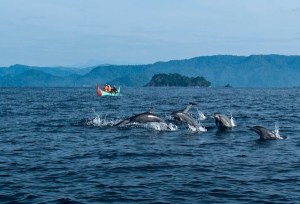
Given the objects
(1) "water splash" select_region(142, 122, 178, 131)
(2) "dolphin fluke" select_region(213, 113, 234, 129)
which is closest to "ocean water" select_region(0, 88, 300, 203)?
(1) "water splash" select_region(142, 122, 178, 131)

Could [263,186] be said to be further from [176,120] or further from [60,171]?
[176,120]

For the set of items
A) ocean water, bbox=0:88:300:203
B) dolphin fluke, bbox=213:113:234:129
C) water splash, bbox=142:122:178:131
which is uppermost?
A: dolphin fluke, bbox=213:113:234:129

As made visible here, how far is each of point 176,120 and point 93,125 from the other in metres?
6.37

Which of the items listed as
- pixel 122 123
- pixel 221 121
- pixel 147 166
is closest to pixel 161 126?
pixel 122 123

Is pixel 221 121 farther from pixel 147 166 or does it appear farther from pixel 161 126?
pixel 147 166

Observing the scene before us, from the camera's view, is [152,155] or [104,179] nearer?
[104,179]

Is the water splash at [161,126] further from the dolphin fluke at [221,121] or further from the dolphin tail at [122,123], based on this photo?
the dolphin fluke at [221,121]

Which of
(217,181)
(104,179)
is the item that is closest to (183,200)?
(217,181)

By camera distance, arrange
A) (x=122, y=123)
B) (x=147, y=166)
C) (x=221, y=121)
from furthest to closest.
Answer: (x=122, y=123)
(x=221, y=121)
(x=147, y=166)

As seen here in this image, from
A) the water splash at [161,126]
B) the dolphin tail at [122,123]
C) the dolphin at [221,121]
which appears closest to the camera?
the water splash at [161,126]

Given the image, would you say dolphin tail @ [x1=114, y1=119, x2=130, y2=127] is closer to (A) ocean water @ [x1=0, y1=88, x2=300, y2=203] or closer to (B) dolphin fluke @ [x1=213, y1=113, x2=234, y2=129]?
(A) ocean water @ [x1=0, y1=88, x2=300, y2=203]

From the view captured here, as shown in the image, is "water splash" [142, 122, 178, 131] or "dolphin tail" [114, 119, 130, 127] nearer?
"water splash" [142, 122, 178, 131]

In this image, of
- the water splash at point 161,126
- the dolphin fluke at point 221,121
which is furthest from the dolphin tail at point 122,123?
the dolphin fluke at point 221,121

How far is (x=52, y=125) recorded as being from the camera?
37.6m
